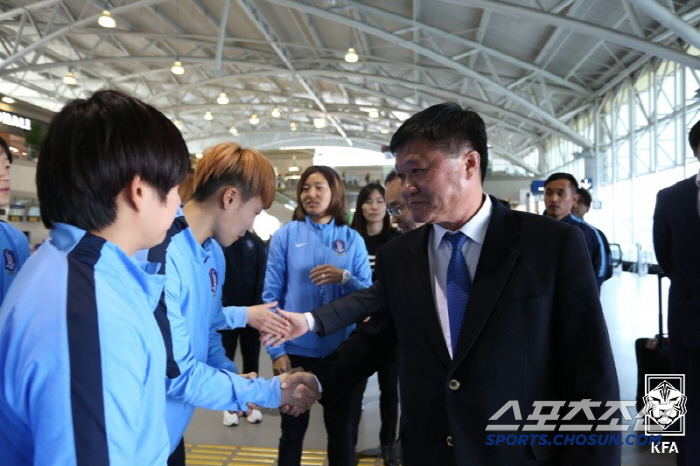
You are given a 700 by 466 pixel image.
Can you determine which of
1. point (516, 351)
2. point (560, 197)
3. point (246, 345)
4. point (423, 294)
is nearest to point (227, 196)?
point (423, 294)

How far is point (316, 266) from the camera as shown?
3172 millimetres

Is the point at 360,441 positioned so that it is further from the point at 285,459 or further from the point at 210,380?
the point at 210,380

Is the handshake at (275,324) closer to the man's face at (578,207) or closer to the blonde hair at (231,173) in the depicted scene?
the blonde hair at (231,173)

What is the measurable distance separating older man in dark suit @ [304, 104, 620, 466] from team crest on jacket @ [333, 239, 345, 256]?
1494 mm

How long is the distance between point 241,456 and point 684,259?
3077 millimetres

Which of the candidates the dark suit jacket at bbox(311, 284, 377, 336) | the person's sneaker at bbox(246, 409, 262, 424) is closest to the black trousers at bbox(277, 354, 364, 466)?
the dark suit jacket at bbox(311, 284, 377, 336)

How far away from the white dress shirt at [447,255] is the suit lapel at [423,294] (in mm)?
27

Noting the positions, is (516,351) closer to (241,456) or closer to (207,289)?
(207,289)

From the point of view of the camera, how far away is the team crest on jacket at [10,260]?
238cm

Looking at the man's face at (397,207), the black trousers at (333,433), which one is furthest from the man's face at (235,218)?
the man's face at (397,207)

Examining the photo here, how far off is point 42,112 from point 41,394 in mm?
25367

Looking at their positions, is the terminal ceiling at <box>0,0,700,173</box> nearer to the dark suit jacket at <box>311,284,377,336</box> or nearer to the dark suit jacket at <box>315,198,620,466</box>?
the dark suit jacket at <box>311,284,377,336</box>

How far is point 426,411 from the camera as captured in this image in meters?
1.62

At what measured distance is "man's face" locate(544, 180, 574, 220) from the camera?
490cm
